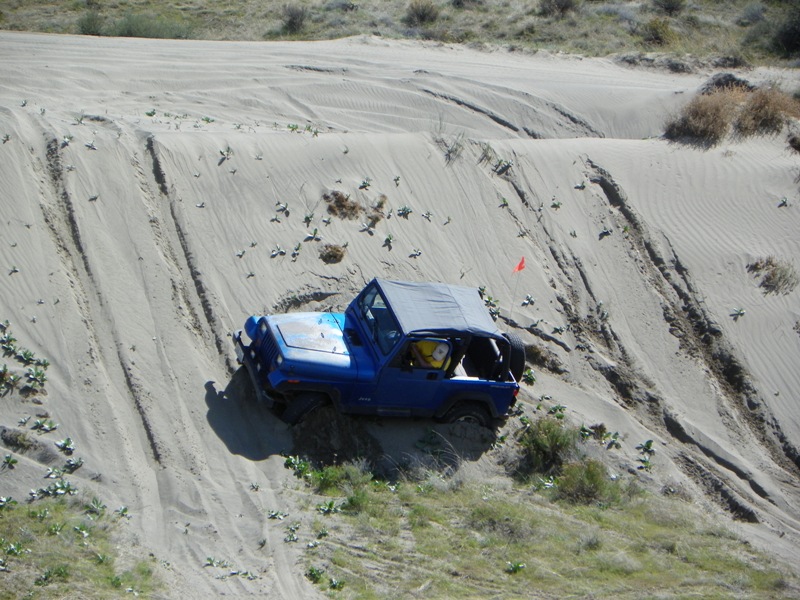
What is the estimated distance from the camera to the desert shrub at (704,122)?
17219 millimetres

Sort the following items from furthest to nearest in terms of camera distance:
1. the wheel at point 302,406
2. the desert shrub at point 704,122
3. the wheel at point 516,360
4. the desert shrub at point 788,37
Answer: the desert shrub at point 788,37
the desert shrub at point 704,122
the wheel at point 516,360
the wheel at point 302,406

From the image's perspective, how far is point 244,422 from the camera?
991 centimetres

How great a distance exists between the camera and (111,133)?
1352cm

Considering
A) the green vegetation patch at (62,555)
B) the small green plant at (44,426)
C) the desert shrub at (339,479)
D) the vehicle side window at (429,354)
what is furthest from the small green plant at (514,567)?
the small green plant at (44,426)

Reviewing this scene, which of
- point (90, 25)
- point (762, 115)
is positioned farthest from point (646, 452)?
point (90, 25)

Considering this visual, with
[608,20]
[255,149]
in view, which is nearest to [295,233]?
[255,149]

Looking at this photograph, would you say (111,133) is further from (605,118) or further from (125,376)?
(605,118)

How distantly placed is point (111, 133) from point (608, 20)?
57.0 feet

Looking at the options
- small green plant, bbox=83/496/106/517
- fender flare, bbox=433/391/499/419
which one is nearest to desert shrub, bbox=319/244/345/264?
fender flare, bbox=433/391/499/419

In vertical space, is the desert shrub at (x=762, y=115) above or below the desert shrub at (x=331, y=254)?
above

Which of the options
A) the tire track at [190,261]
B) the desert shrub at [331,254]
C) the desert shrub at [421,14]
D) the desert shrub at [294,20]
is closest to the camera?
the tire track at [190,261]

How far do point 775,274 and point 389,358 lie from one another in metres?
7.90

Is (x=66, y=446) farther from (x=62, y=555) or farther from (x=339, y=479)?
(x=339, y=479)

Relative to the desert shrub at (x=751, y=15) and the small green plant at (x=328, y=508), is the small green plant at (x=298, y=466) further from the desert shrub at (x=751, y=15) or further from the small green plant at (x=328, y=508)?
the desert shrub at (x=751, y=15)
